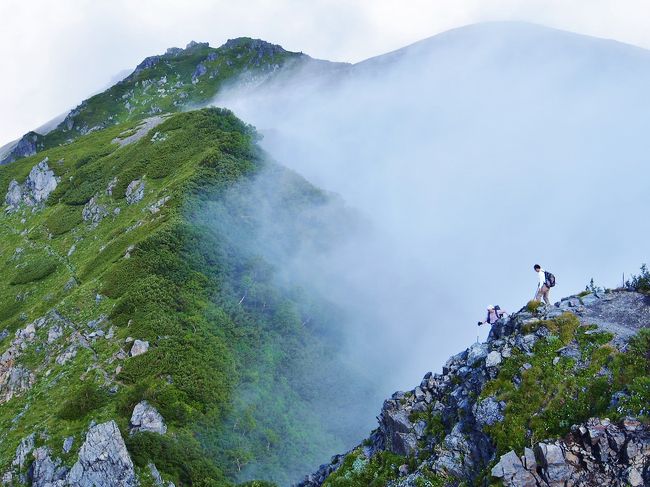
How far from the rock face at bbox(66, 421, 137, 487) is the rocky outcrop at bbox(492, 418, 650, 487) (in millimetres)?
27695

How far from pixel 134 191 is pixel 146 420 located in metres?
45.3

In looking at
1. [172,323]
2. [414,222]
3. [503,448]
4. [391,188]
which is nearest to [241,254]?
[172,323]

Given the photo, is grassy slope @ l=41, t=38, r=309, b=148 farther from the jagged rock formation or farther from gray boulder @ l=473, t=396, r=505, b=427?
gray boulder @ l=473, t=396, r=505, b=427

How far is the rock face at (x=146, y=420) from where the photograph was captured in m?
42.1

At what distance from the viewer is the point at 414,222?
139250 mm

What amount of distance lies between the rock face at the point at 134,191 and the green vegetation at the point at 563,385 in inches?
2580

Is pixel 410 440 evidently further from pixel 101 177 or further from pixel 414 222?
pixel 414 222

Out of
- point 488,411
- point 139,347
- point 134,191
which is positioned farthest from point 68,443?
point 134,191

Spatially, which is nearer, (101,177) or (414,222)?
(101,177)

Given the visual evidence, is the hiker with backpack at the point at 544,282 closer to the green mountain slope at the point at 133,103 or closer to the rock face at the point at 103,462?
the rock face at the point at 103,462

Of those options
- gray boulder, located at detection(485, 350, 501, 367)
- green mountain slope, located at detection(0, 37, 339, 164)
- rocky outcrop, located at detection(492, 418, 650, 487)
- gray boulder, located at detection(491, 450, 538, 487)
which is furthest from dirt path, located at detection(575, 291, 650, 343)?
green mountain slope, located at detection(0, 37, 339, 164)

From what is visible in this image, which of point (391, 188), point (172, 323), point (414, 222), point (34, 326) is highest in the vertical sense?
point (391, 188)

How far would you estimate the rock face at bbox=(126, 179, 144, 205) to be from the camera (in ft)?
257

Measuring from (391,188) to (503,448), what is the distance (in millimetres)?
138244
